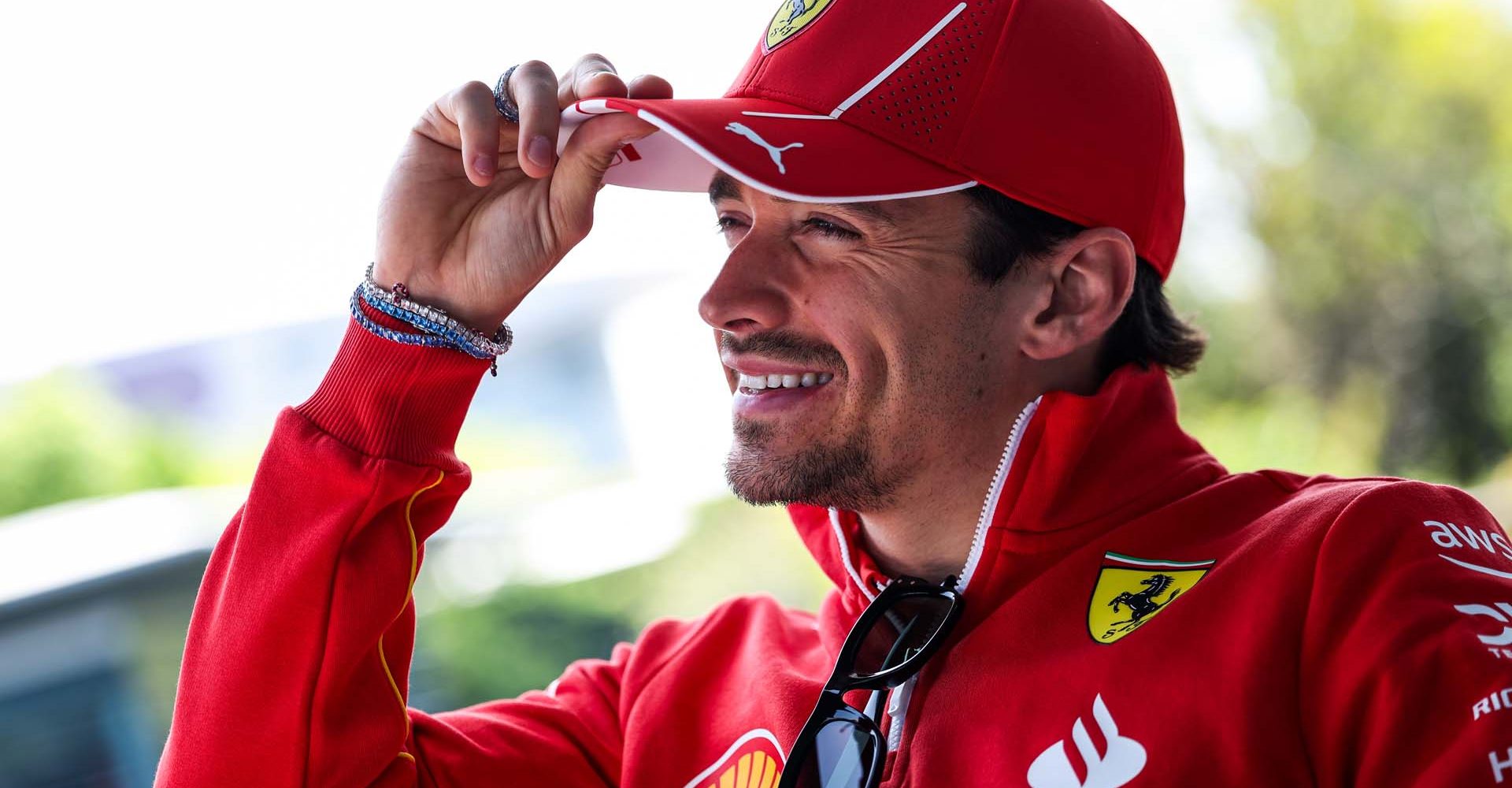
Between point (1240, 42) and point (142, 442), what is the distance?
18.3ft

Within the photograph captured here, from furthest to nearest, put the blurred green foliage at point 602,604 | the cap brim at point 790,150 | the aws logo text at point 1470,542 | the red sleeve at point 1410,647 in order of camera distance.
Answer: the blurred green foliage at point 602,604 → the cap brim at point 790,150 → the aws logo text at point 1470,542 → the red sleeve at point 1410,647

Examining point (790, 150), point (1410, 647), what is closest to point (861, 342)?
point (790, 150)

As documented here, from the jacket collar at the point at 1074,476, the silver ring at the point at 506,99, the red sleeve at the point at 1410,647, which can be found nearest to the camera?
the red sleeve at the point at 1410,647

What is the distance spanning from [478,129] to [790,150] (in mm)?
340

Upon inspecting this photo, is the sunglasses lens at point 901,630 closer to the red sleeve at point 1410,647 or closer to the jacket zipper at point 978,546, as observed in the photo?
the jacket zipper at point 978,546

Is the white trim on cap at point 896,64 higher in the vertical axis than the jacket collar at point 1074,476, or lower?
higher

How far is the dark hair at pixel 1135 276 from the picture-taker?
55.0 inches

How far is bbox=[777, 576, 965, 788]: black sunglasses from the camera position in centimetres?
128

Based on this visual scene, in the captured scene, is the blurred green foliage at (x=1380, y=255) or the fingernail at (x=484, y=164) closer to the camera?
the fingernail at (x=484, y=164)

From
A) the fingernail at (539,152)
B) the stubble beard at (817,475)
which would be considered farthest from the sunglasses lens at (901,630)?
the fingernail at (539,152)

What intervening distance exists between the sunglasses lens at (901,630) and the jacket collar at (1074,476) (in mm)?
56

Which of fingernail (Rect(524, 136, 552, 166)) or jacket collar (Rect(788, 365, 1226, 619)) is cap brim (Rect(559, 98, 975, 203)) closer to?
fingernail (Rect(524, 136, 552, 166))


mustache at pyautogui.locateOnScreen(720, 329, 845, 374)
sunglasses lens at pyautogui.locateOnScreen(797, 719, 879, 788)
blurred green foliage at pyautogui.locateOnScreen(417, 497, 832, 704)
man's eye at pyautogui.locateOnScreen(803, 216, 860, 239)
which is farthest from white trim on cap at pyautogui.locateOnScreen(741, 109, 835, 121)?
blurred green foliage at pyautogui.locateOnScreen(417, 497, 832, 704)

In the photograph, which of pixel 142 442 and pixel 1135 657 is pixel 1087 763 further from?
pixel 142 442
